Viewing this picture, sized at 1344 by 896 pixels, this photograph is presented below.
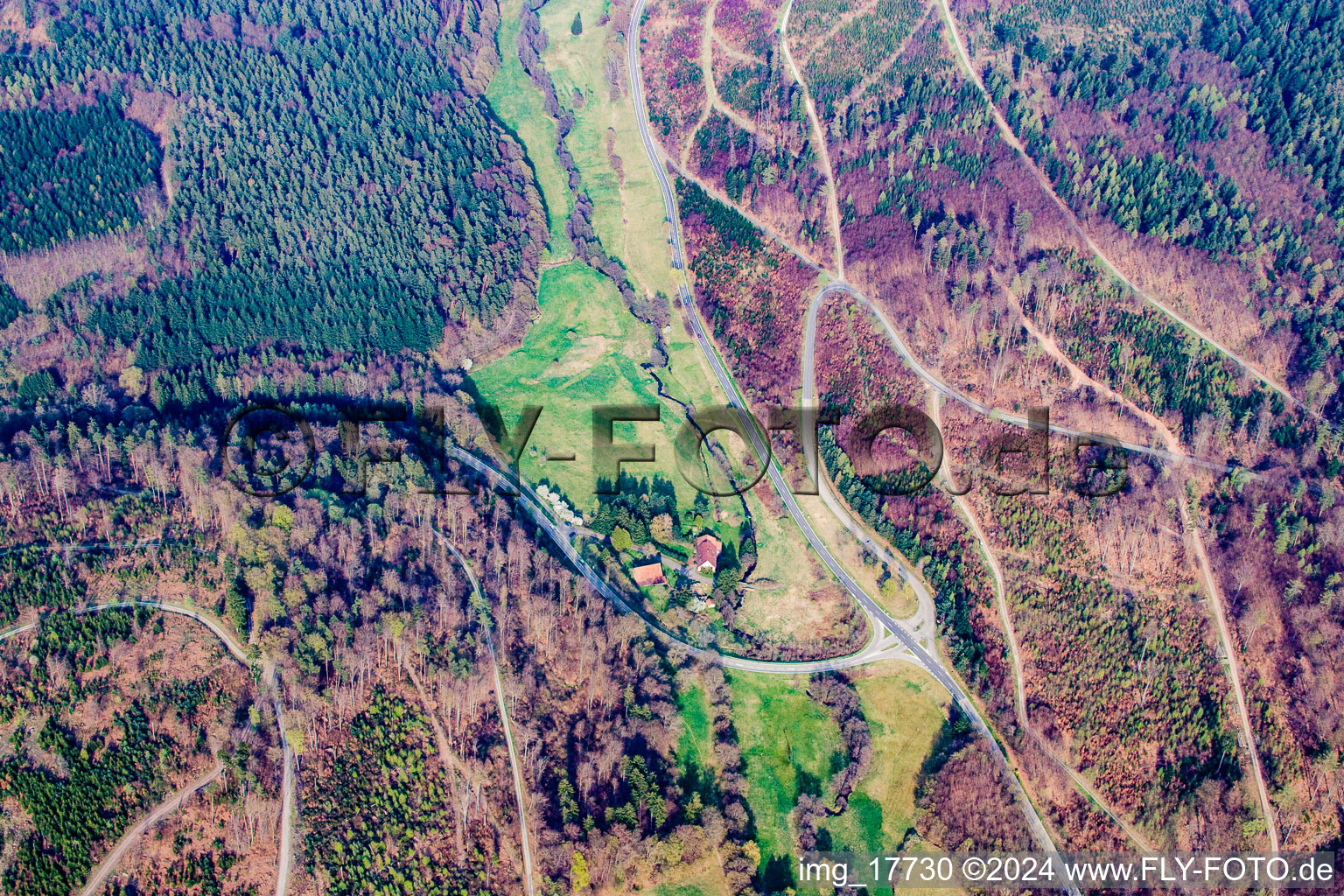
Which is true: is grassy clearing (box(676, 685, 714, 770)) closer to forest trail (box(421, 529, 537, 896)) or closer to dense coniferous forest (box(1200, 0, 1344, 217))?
forest trail (box(421, 529, 537, 896))

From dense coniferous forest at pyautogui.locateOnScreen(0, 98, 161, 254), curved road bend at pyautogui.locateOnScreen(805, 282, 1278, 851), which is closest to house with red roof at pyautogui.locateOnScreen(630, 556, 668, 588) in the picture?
curved road bend at pyautogui.locateOnScreen(805, 282, 1278, 851)

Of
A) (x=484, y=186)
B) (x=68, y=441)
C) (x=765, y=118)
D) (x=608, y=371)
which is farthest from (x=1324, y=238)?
(x=68, y=441)

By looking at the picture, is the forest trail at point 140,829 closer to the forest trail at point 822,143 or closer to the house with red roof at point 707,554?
the house with red roof at point 707,554

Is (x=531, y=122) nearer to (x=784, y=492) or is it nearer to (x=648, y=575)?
(x=784, y=492)

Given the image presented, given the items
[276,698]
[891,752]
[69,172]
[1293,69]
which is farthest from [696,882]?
[1293,69]

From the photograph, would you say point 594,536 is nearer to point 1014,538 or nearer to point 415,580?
point 415,580
